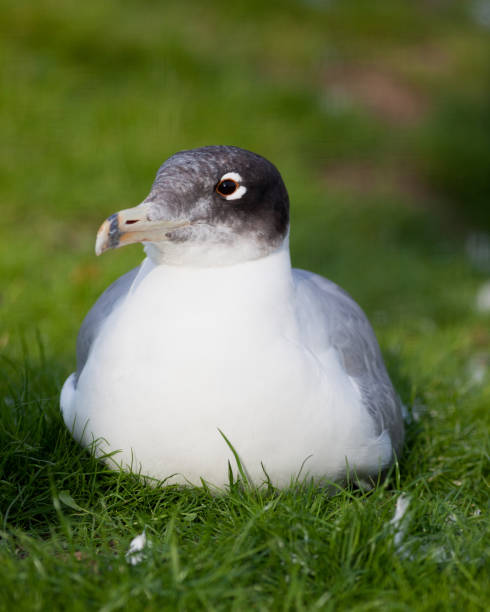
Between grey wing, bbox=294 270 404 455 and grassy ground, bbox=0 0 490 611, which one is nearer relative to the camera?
grassy ground, bbox=0 0 490 611

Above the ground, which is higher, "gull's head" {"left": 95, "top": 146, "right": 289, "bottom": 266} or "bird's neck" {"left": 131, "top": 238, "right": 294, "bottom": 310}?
"gull's head" {"left": 95, "top": 146, "right": 289, "bottom": 266}

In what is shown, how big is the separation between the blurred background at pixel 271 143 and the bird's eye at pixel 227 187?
2.05 m

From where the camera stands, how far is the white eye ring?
268cm

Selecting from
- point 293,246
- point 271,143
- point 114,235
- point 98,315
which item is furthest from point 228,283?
point 271,143

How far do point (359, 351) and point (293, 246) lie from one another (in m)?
4.79

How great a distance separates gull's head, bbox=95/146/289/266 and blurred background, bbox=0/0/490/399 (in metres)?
1.98

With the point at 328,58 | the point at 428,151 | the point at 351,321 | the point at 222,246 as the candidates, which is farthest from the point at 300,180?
the point at 222,246

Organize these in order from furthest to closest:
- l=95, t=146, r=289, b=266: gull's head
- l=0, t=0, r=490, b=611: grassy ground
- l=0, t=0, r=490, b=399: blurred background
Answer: l=0, t=0, r=490, b=399: blurred background, l=95, t=146, r=289, b=266: gull's head, l=0, t=0, r=490, b=611: grassy ground

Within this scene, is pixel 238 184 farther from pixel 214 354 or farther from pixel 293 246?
pixel 293 246

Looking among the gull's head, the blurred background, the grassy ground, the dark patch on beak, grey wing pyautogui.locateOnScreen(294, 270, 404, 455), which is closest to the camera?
the grassy ground

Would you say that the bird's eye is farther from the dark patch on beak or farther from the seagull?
the dark patch on beak

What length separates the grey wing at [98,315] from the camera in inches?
123

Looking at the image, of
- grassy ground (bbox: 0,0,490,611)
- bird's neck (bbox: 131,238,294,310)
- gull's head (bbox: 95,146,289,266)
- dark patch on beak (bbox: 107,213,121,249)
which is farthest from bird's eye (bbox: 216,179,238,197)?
grassy ground (bbox: 0,0,490,611)

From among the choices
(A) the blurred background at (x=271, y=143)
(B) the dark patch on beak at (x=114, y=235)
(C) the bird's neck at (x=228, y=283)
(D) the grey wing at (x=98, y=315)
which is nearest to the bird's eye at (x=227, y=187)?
(C) the bird's neck at (x=228, y=283)
